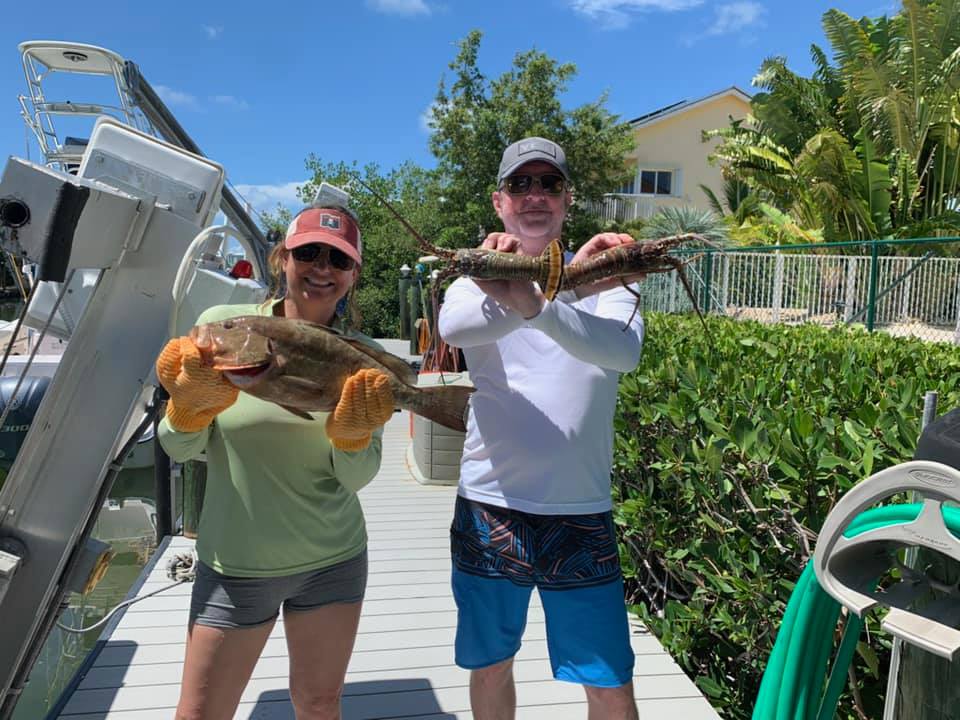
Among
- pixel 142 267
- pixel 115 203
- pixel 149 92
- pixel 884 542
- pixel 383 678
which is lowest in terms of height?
pixel 383 678

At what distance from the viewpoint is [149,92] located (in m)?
5.41

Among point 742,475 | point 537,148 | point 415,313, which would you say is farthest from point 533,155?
point 415,313

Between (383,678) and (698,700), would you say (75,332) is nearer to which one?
(383,678)

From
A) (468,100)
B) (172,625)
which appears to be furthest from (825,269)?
(468,100)

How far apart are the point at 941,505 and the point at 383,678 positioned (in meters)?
3.10

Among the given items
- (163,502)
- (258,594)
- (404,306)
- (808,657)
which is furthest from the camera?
(404,306)

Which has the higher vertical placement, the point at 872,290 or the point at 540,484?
the point at 872,290

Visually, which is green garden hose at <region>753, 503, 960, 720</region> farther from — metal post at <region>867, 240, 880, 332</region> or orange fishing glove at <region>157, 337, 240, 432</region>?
metal post at <region>867, 240, 880, 332</region>

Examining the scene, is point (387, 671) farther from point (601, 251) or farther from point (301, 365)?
point (601, 251)

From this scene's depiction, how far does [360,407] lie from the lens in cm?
204

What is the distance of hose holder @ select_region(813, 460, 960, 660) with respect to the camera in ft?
3.55

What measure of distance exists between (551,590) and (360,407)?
92cm

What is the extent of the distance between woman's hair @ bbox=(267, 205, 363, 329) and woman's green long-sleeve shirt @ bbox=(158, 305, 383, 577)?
0.82 ft

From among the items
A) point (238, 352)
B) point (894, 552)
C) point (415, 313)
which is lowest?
point (415, 313)
